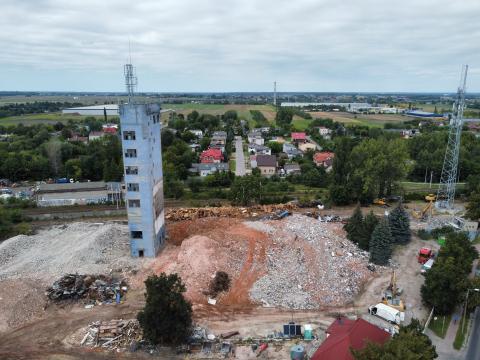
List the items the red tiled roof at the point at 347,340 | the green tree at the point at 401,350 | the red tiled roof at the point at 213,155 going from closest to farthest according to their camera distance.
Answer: the green tree at the point at 401,350 → the red tiled roof at the point at 347,340 → the red tiled roof at the point at 213,155

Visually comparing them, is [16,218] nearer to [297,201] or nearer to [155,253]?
[155,253]

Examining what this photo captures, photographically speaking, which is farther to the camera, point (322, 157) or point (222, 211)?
point (322, 157)

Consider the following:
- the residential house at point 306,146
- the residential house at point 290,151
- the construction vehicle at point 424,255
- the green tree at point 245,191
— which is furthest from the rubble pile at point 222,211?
the residential house at point 306,146

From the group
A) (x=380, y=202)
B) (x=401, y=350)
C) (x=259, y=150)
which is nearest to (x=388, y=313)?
(x=401, y=350)

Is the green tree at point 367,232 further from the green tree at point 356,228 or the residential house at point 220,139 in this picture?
the residential house at point 220,139

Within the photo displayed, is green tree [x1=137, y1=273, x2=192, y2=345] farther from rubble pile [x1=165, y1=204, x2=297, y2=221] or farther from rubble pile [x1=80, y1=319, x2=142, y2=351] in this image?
rubble pile [x1=165, y1=204, x2=297, y2=221]

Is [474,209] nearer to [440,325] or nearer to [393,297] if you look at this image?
[393,297]
